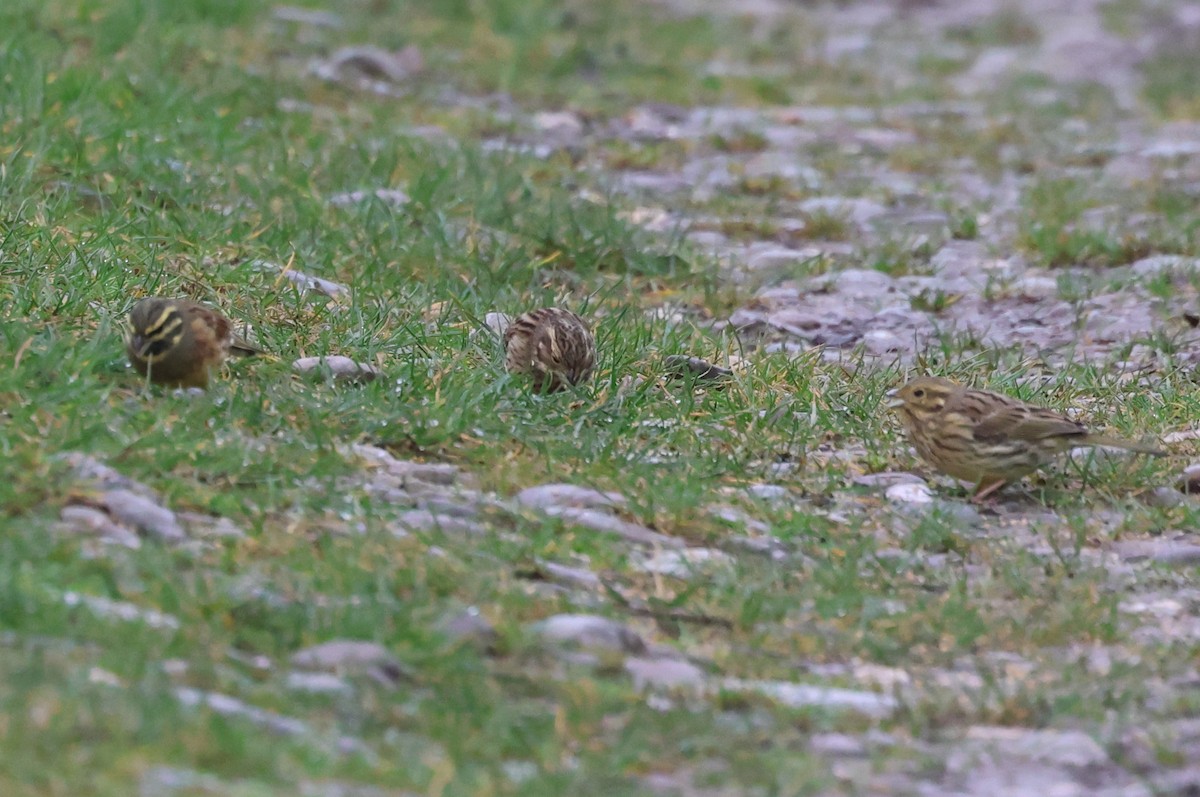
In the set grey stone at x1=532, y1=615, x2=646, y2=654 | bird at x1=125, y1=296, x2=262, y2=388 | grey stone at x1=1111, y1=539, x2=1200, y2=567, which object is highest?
bird at x1=125, y1=296, x2=262, y2=388

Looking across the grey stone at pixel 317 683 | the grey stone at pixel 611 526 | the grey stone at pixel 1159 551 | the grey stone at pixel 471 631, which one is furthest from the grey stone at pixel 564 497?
the grey stone at pixel 1159 551

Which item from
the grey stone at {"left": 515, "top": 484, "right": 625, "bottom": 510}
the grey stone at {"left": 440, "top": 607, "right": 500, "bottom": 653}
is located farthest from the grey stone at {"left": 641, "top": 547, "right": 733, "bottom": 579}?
the grey stone at {"left": 440, "top": 607, "right": 500, "bottom": 653}

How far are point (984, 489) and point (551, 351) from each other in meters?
1.81

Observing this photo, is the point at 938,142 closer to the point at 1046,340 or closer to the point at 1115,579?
the point at 1046,340

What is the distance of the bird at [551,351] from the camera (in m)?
7.63

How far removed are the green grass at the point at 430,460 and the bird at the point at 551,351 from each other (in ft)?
0.39

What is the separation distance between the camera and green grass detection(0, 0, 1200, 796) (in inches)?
184

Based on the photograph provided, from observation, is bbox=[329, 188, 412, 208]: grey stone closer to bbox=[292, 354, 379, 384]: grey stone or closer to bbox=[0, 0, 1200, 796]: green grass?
bbox=[0, 0, 1200, 796]: green grass

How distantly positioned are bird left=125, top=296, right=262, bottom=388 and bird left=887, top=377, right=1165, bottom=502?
2.73 metres

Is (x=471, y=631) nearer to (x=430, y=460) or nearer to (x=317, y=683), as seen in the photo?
(x=317, y=683)

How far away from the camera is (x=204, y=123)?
36.0ft

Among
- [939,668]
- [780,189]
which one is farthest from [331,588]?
[780,189]

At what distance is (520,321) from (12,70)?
433 cm

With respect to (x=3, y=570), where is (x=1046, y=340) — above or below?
below
